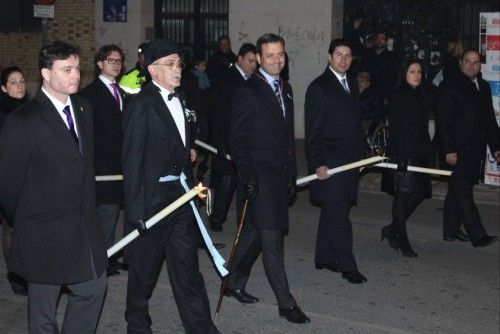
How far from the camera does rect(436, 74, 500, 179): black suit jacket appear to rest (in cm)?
967

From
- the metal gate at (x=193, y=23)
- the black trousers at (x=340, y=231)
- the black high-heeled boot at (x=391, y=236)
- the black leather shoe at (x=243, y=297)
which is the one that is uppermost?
the metal gate at (x=193, y=23)

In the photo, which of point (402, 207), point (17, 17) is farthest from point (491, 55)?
point (17, 17)

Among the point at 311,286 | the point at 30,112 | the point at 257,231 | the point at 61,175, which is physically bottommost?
the point at 311,286

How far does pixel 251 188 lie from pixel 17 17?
15771 millimetres

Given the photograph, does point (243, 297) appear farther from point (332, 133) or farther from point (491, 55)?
point (491, 55)

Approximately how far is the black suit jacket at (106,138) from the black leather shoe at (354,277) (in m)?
1.96

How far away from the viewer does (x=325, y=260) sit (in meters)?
8.84

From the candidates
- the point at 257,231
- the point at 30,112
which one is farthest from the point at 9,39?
the point at 30,112

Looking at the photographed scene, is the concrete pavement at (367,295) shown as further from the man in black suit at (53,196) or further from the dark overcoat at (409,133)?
the man in black suit at (53,196)

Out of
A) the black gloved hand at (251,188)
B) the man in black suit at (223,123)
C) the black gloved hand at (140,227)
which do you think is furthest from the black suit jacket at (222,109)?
the black gloved hand at (140,227)

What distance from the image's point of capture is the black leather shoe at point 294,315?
721cm

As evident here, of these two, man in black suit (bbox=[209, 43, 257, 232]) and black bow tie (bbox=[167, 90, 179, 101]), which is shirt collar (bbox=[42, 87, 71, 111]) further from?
man in black suit (bbox=[209, 43, 257, 232])

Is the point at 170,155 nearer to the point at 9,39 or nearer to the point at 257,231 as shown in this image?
the point at 257,231

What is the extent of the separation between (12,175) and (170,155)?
116 centimetres
